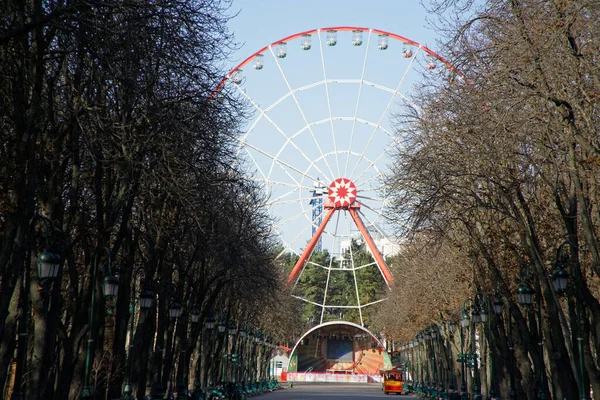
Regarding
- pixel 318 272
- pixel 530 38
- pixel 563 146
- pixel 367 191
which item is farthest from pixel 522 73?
pixel 318 272

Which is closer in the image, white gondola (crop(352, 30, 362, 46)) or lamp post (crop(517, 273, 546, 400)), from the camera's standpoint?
lamp post (crop(517, 273, 546, 400))

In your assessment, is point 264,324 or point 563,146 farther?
point 264,324

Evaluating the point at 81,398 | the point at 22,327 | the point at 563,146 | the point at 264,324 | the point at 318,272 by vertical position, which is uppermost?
the point at 318,272

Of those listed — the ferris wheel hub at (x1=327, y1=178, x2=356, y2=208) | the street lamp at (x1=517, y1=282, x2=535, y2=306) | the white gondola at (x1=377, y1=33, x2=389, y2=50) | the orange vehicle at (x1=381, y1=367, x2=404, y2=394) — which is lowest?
the street lamp at (x1=517, y1=282, x2=535, y2=306)

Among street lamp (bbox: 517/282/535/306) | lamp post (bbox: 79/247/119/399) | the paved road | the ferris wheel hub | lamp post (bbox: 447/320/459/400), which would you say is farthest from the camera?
the ferris wheel hub

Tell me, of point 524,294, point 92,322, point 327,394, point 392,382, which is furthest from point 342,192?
point 92,322

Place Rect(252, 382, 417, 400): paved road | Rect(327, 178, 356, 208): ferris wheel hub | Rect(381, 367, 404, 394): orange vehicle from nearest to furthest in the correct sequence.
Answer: Rect(252, 382, 417, 400): paved road, Rect(327, 178, 356, 208): ferris wheel hub, Rect(381, 367, 404, 394): orange vehicle

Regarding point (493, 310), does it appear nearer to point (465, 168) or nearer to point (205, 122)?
point (465, 168)

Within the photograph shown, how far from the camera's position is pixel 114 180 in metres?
22.1

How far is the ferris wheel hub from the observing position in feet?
262

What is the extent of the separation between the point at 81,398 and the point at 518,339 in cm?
1340

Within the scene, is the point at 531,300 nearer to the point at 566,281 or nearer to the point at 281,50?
the point at 566,281

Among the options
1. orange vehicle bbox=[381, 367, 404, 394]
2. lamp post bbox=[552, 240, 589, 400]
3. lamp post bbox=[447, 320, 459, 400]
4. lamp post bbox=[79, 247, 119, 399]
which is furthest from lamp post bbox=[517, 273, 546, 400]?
orange vehicle bbox=[381, 367, 404, 394]

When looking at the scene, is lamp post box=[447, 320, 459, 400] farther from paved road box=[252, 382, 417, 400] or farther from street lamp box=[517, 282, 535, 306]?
street lamp box=[517, 282, 535, 306]
